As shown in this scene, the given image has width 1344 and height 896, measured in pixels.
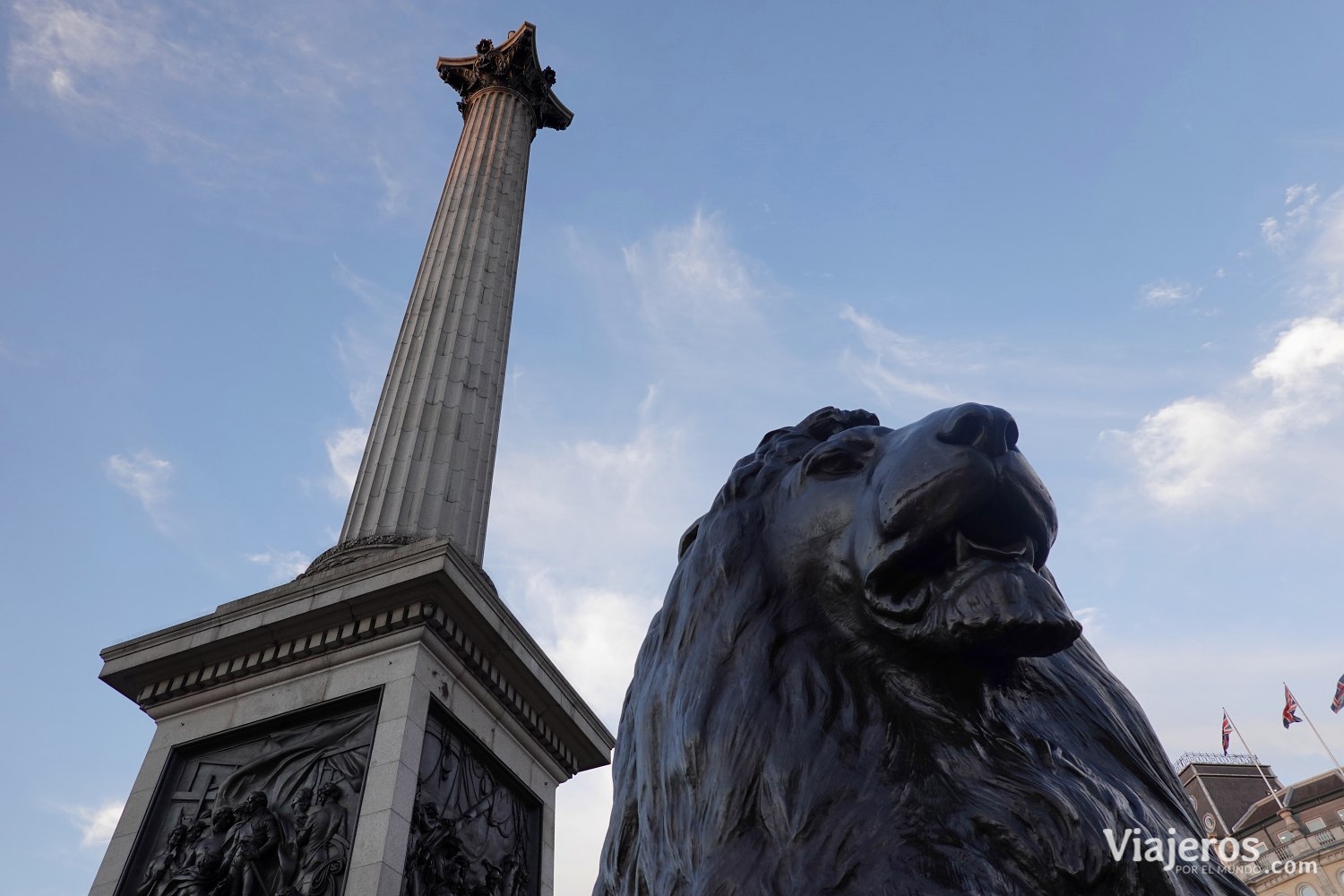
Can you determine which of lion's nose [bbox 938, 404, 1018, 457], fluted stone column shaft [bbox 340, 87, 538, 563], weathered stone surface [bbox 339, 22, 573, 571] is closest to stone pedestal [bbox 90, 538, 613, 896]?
weathered stone surface [bbox 339, 22, 573, 571]

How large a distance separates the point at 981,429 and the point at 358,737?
6.14m

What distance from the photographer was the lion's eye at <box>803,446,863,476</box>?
71.9 inches

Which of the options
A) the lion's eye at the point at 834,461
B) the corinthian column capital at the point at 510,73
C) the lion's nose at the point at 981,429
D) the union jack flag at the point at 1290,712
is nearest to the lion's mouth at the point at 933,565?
the lion's nose at the point at 981,429

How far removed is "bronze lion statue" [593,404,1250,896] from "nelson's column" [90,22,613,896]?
4.92m

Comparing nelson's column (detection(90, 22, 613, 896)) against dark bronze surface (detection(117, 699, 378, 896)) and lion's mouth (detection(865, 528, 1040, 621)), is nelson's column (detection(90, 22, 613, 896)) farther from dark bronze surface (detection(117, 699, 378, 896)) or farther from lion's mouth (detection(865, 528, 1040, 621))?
lion's mouth (detection(865, 528, 1040, 621))

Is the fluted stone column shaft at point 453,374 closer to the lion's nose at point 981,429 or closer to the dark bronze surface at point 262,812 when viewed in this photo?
the dark bronze surface at point 262,812

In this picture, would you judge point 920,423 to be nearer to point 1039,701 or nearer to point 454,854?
point 1039,701

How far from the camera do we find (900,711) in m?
1.61

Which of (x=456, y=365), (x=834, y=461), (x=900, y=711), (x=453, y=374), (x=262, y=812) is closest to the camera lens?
(x=900, y=711)

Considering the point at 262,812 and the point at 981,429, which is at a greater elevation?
the point at 262,812

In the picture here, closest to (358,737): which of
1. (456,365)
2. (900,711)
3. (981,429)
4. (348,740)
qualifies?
(348,740)

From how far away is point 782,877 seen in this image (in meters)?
1.46

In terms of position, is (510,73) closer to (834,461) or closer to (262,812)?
(262,812)

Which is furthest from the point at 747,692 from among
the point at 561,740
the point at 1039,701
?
the point at 561,740
